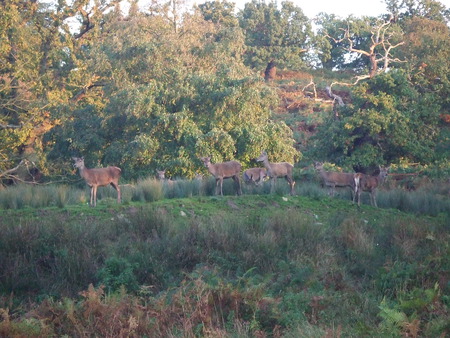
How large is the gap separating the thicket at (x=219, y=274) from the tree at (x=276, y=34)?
35704 mm

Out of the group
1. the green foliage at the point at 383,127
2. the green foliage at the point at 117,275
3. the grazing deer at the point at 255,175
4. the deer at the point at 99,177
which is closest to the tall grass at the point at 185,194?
the deer at the point at 99,177

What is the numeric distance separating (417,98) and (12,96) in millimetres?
22156

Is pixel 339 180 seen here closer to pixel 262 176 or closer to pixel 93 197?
pixel 262 176

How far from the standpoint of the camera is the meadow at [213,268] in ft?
29.9

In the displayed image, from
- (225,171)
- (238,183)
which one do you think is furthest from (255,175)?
(225,171)

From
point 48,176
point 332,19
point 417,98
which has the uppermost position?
point 332,19

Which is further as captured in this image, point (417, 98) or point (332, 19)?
point (332, 19)

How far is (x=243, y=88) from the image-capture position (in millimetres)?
29297

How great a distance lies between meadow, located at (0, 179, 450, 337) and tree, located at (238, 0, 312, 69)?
34006 millimetres

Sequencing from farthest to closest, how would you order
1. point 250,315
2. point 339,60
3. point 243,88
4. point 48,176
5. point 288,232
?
point 339,60 → point 48,176 → point 243,88 → point 288,232 → point 250,315

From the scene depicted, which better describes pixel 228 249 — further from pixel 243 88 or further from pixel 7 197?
pixel 243 88

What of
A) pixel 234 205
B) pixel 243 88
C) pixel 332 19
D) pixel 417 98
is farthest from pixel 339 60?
pixel 234 205

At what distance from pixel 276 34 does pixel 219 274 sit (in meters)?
44.0

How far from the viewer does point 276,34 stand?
54.3m
